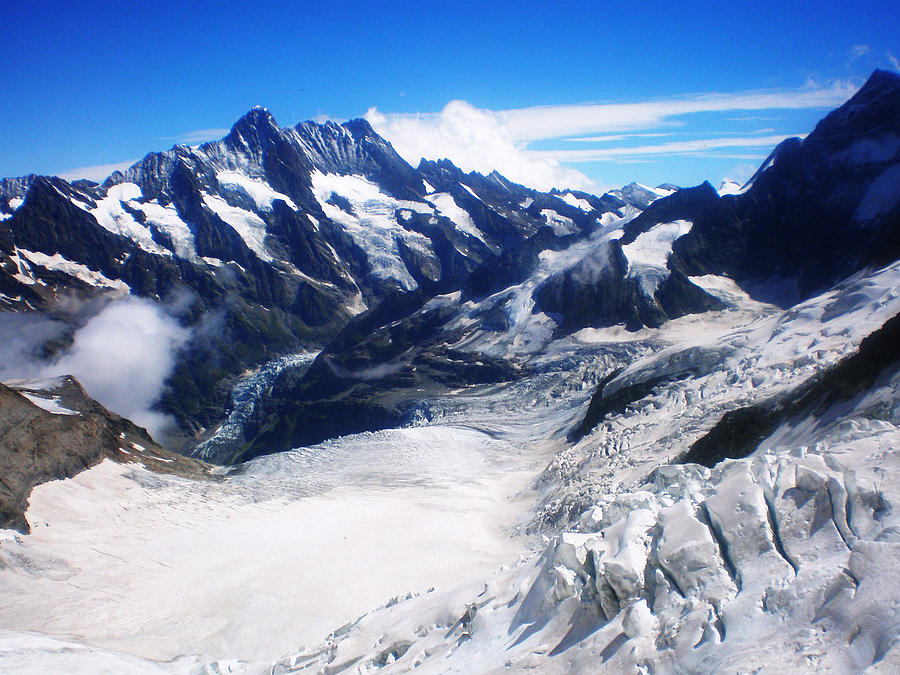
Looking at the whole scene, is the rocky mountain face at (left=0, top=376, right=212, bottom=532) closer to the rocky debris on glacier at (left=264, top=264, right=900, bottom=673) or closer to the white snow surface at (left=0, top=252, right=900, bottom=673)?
the white snow surface at (left=0, top=252, right=900, bottom=673)

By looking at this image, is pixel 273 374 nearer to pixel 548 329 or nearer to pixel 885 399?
pixel 548 329

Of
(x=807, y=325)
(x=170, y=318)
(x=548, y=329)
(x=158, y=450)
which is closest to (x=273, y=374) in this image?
(x=170, y=318)

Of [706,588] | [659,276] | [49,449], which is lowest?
[659,276]

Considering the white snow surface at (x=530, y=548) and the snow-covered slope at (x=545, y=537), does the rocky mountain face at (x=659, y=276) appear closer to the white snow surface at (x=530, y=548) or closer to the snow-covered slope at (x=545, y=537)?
the snow-covered slope at (x=545, y=537)

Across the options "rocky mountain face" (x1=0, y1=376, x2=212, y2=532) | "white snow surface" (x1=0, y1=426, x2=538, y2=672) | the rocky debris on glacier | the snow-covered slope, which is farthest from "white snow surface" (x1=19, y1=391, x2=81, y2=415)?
the rocky debris on glacier

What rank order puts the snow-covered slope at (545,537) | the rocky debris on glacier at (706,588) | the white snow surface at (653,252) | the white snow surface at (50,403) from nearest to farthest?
the rocky debris on glacier at (706,588)
the snow-covered slope at (545,537)
the white snow surface at (50,403)
the white snow surface at (653,252)

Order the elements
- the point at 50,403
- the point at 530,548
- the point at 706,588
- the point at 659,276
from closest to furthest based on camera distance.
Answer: the point at 706,588, the point at 530,548, the point at 50,403, the point at 659,276

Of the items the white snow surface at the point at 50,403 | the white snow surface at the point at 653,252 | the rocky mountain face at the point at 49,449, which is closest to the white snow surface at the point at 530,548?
the rocky mountain face at the point at 49,449

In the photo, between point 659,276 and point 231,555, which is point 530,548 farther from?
point 659,276

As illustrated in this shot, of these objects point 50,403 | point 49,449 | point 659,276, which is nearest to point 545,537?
point 49,449
